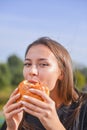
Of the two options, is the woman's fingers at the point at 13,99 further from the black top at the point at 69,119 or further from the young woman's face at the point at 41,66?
the black top at the point at 69,119

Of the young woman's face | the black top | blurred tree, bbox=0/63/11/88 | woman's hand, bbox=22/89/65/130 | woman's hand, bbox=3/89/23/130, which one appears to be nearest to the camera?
woman's hand, bbox=22/89/65/130

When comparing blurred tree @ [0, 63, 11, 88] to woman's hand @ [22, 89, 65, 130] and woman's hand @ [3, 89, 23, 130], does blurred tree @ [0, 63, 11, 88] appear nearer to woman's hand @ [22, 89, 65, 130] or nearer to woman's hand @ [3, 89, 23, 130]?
woman's hand @ [3, 89, 23, 130]

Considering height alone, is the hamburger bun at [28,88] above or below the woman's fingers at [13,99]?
above

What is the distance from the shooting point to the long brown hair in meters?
3.34

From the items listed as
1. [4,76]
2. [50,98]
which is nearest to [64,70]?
[50,98]

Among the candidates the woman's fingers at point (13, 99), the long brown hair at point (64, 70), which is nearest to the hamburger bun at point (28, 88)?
the woman's fingers at point (13, 99)

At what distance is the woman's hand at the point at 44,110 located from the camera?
2.72 meters

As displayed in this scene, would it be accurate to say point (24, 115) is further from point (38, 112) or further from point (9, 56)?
point (9, 56)

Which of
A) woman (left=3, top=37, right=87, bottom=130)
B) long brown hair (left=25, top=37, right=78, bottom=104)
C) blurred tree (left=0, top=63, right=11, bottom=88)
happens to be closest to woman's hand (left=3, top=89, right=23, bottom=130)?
woman (left=3, top=37, right=87, bottom=130)

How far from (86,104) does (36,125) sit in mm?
477

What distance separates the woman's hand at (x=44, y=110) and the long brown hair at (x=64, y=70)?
63 centimetres

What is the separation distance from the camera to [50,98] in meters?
2.93

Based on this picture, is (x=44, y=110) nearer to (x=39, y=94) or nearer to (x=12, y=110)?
(x=39, y=94)

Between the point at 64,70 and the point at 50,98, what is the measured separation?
55 cm
